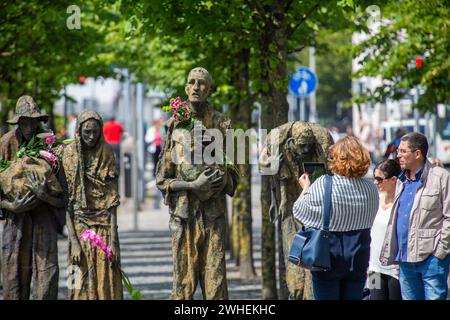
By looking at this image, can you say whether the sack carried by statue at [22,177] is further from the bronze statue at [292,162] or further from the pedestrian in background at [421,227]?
the pedestrian in background at [421,227]

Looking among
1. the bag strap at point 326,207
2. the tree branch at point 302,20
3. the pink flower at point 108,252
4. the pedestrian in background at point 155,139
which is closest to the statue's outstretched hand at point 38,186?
the pink flower at point 108,252

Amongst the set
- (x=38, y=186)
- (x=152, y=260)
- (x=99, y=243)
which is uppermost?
(x=38, y=186)

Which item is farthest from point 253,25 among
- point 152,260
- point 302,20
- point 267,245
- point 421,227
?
point 152,260

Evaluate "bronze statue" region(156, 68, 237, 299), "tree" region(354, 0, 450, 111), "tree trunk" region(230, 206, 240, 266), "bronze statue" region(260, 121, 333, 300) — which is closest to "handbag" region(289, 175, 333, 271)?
"bronze statue" region(156, 68, 237, 299)

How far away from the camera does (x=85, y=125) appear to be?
1267cm

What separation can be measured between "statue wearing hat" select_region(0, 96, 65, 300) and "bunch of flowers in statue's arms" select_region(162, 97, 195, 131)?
130 centimetres

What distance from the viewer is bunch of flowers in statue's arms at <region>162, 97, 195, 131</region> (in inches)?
490

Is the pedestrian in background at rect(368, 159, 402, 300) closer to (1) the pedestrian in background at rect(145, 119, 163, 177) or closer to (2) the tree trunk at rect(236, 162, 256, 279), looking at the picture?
(2) the tree trunk at rect(236, 162, 256, 279)

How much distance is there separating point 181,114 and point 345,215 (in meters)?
2.74

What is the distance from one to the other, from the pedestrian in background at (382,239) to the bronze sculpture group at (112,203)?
1.92 feet

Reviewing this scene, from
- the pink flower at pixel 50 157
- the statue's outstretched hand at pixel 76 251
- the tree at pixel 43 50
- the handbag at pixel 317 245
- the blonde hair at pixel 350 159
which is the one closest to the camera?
the handbag at pixel 317 245

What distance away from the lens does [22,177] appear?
42.6 ft

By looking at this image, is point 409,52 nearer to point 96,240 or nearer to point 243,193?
point 243,193

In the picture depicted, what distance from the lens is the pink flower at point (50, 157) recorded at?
12898 millimetres
